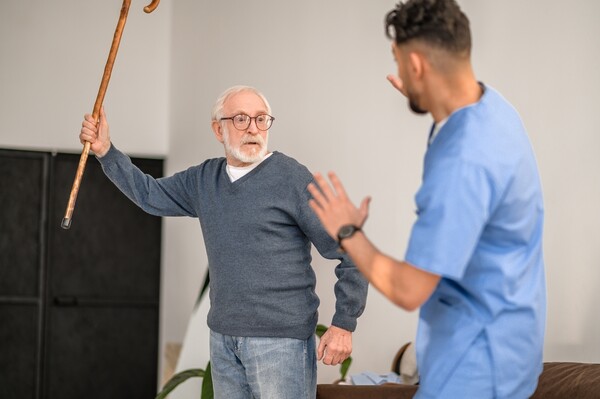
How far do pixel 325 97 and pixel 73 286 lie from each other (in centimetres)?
205

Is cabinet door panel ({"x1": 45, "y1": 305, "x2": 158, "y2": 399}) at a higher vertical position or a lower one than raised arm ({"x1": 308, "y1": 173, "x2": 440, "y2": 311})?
lower

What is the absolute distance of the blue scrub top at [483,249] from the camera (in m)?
1.70

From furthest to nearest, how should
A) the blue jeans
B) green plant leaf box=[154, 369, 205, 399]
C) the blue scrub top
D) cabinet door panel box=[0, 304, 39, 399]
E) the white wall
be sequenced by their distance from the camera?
cabinet door panel box=[0, 304, 39, 399] → green plant leaf box=[154, 369, 205, 399] → the white wall → the blue jeans → the blue scrub top

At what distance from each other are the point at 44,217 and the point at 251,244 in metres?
3.34

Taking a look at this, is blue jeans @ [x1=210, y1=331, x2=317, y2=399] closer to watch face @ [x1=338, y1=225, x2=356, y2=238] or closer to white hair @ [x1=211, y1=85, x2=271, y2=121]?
white hair @ [x1=211, y1=85, x2=271, y2=121]

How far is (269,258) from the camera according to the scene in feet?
8.89

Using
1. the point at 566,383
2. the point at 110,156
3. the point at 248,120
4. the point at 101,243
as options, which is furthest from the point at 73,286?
the point at 566,383

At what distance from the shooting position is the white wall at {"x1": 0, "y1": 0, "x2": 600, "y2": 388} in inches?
137

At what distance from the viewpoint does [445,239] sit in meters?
1.69

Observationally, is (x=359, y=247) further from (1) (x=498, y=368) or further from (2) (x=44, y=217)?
(2) (x=44, y=217)

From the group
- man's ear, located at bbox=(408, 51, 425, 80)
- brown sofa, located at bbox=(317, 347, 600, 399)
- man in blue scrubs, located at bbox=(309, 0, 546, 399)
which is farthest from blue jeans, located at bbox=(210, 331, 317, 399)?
man's ear, located at bbox=(408, 51, 425, 80)

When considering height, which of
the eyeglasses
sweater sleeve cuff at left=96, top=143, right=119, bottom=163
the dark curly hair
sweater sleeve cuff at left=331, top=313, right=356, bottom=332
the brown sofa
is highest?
the dark curly hair

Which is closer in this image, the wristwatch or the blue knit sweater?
the wristwatch

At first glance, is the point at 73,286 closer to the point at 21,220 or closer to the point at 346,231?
the point at 21,220
